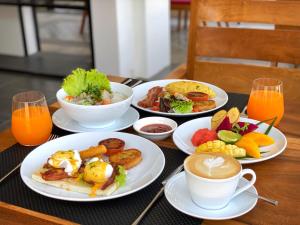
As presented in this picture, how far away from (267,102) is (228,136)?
0.59 ft

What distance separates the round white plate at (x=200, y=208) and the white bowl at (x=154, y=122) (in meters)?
0.22

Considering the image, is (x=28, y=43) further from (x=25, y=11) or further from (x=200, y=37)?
(x=200, y=37)

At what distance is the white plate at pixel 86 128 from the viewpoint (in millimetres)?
1024

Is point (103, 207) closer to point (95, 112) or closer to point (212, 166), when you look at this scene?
point (212, 166)

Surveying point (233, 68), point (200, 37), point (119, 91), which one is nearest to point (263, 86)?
point (119, 91)

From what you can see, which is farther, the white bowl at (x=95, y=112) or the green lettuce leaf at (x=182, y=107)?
the green lettuce leaf at (x=182, y=107)

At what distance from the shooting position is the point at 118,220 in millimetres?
691

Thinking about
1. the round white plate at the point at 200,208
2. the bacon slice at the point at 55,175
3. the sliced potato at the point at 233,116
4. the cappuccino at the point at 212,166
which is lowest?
the round white plate at the point at 200,208

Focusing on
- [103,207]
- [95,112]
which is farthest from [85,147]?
[103,207]

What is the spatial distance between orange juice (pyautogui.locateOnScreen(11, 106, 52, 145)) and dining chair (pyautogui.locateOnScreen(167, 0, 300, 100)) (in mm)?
641

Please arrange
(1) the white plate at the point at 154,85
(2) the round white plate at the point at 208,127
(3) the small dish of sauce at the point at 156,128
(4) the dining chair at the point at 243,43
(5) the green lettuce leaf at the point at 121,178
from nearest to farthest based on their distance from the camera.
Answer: (5) the green lettuce leaf at the point at 121,178
(2) the round white plate at the point at 208,127
(3) the small dish of sauce at the point at 156,128
(1) the white plate at the point at 154,85
(4) the dining chair at the point at 243,43

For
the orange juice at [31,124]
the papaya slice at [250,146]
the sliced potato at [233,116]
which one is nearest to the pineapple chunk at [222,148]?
the papaya slice at [250,146]

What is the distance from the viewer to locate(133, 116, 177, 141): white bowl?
0.97 meters

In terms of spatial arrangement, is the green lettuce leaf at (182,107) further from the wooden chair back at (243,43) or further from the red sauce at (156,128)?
the wooden chair back at (243,43)
